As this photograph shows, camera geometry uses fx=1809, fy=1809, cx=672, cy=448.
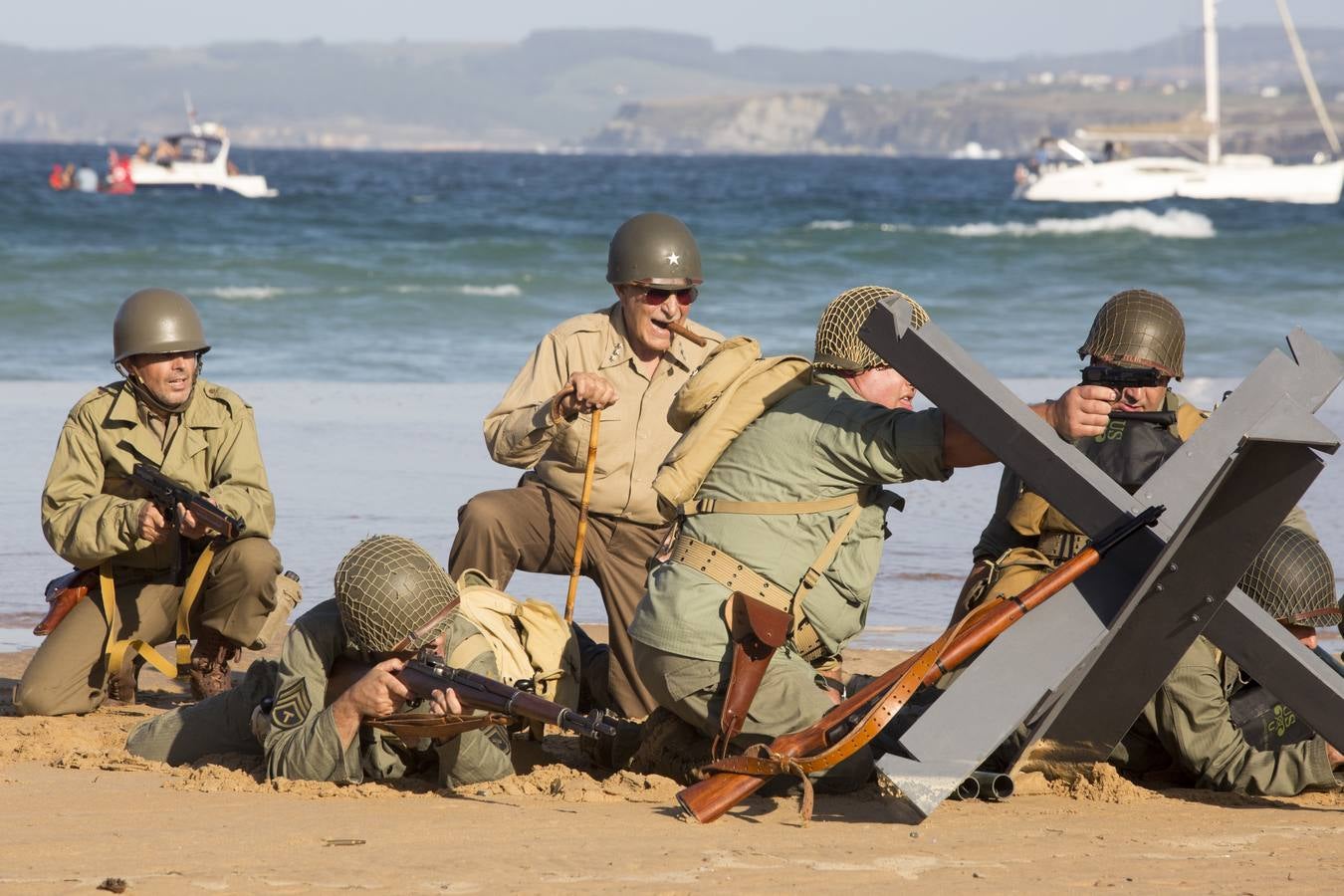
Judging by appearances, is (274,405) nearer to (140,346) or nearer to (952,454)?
(140,346)

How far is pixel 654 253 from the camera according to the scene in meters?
6.51

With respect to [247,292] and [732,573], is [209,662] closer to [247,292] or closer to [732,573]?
[732,573]

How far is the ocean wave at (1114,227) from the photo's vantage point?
129ft

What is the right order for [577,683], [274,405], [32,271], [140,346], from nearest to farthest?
[577,683] < [140,346] < [274,405] < [32,271]

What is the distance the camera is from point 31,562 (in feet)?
29.1

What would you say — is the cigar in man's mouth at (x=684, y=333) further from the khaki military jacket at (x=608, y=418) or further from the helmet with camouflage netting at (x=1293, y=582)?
the helmet with camouflage netting at (x=1293, y=582)

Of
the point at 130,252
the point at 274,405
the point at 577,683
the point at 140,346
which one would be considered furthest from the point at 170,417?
the point at 130,252

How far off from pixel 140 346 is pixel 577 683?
2.03m

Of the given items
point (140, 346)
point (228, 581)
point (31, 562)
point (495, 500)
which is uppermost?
point (140, 346)

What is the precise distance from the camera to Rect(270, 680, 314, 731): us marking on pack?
5.18 meters

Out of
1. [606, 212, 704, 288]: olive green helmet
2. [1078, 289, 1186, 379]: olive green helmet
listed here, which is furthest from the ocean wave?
[1078, 289, 1186, 379]: olive green helmet

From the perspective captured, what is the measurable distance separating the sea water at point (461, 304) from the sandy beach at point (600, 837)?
2732mm

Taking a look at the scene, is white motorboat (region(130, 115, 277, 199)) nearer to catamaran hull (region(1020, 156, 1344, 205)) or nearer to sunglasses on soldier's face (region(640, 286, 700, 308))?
catamaran hull (region(1020, 156, 1344, 205))

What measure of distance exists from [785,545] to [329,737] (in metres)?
1.40
